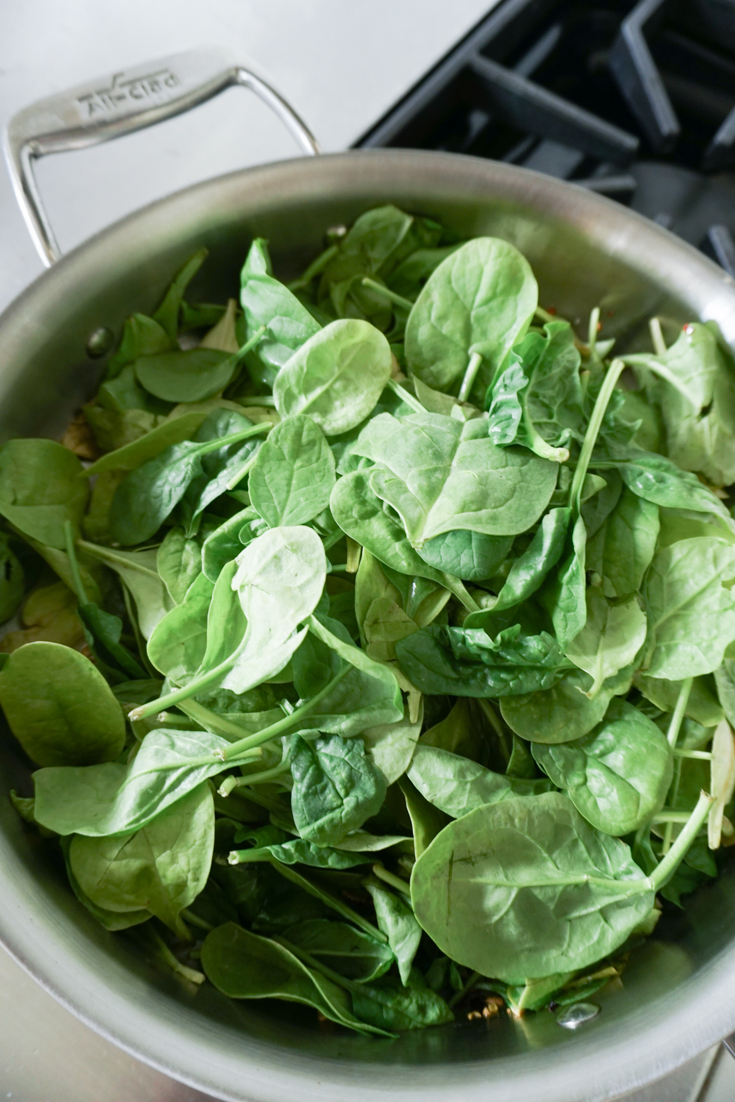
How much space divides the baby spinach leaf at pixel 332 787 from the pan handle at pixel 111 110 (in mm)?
492

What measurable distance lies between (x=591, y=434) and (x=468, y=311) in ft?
0.52

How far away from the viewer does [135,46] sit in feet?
3.38

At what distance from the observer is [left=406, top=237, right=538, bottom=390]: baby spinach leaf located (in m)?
0.66

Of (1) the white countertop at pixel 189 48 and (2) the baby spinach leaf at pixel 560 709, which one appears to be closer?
(2) the baby spinach leaf at pixel 560 709

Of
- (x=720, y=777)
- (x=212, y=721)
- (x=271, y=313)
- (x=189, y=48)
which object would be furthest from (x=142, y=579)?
(x=189, y=48)

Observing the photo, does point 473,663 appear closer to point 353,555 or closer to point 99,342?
point 353,555

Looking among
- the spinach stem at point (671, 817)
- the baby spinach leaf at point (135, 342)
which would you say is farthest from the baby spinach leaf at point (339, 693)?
the baby spinach leaf at point (135, 342)

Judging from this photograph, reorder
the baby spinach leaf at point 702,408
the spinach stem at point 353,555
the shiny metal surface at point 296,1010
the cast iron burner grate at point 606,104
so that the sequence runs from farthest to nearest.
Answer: the cast iron burner grate at point 606,104 < the baby spinach leaf at point 702,408 < the spinach stem at point 353,555 < the shiny metal surface at point 296,1010

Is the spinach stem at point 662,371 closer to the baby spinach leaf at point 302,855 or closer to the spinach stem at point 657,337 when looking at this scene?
the spinach stem at point 657,337

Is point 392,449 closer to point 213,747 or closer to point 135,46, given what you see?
point 213,747

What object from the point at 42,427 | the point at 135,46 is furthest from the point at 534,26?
the point at 42,427

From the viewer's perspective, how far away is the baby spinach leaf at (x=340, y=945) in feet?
1.80

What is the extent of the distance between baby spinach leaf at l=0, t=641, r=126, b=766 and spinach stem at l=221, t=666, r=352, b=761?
0.09 m

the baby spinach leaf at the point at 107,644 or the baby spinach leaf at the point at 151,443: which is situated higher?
the baby spinach leaf at the point at 151,443
